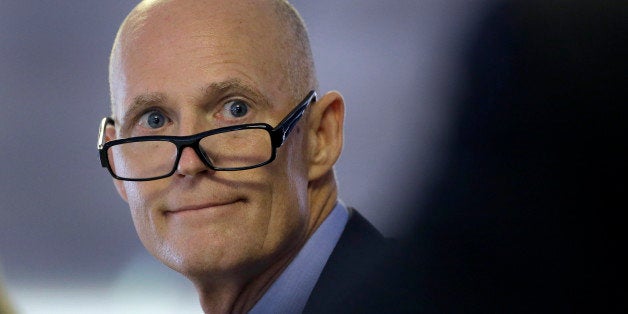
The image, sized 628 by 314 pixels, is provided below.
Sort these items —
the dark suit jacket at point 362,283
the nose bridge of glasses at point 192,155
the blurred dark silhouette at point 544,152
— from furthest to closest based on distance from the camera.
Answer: the blurred dark silhouette at point 544,152
the dark suit jacket at point 362,283
the nose bridge of glasses at point 192,155

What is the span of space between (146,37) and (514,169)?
150 centimetres

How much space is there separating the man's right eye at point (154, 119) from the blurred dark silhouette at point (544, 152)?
1.10 m

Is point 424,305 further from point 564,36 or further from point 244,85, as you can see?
point 564,36

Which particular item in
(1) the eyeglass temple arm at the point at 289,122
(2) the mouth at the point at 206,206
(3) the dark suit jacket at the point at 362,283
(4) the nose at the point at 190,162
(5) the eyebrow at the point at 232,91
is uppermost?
(5) the eyebrow at the point at 232,91

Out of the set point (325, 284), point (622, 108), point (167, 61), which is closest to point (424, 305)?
point (325, 284)

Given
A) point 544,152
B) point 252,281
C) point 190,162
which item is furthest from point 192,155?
point 544,152

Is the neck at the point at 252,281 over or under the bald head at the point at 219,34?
under

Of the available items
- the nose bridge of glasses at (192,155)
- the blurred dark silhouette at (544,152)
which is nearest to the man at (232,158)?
the nose bridge of glasses at (192,155)

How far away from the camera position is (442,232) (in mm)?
2838

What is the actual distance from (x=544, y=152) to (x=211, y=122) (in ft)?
4.81

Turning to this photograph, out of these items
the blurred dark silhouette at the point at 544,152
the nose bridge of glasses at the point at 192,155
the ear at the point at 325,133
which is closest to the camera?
the nose bridge of glasses at the point at 192,155

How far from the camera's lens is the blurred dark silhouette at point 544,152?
2754mm

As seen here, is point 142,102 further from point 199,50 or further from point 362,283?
point 362,283

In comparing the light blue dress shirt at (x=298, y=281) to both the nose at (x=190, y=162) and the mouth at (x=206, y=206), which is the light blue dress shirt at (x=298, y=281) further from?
the nose at (x=190, y=162)
